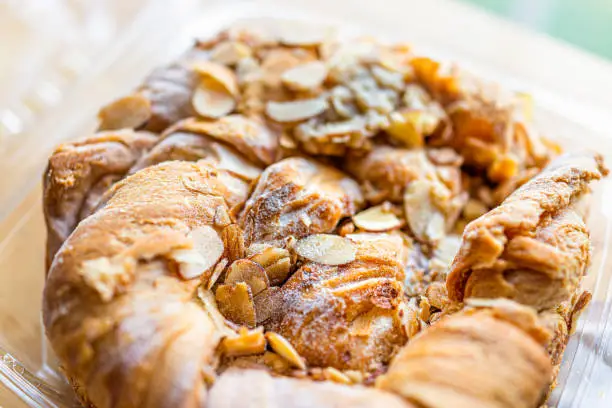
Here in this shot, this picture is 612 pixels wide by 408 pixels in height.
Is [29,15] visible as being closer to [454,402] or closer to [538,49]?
[538,49]

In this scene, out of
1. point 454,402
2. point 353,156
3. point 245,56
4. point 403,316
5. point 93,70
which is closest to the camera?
point 454,402

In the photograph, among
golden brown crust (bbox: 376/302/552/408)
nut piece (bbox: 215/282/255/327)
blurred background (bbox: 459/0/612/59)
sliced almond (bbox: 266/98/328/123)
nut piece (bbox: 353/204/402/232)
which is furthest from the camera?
blurred background (bbox: 459/0/612/59)

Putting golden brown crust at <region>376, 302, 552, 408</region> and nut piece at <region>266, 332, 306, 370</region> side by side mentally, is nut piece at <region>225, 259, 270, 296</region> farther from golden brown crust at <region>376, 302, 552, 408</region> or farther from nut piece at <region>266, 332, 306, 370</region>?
golden brown crust at <region>376, 302, 552, 408</region>

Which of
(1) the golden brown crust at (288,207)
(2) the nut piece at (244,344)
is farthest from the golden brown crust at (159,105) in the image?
(2) the nut piece at (244,344)

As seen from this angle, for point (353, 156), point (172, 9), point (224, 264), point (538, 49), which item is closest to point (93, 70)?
point (172, 9)

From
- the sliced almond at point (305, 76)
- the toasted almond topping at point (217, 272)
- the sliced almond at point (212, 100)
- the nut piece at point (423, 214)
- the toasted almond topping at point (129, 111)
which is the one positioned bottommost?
the nut piece at point (423, 214)

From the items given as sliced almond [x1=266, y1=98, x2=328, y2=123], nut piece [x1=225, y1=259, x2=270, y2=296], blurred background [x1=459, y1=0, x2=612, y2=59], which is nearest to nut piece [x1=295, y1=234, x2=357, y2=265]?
nut piece [x1=225, y1=259, x2=270, y2=296]

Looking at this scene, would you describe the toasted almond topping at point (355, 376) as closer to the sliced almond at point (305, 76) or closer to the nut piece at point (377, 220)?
the nut piece at point (377, 220)
